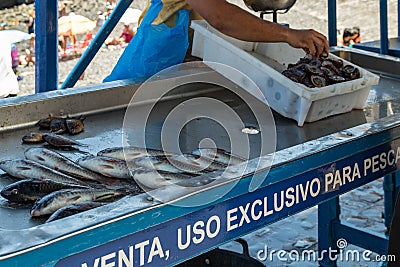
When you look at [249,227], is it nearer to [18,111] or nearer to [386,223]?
[18,111]

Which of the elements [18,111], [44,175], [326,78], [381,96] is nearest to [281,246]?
[381,96]

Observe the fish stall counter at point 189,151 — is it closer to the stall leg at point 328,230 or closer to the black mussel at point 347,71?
the black mussel at point 347,71

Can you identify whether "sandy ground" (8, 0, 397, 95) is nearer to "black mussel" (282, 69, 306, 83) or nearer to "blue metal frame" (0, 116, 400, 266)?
"black mussel" (282, 69, 306, 83)

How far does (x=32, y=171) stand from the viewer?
2.17 m

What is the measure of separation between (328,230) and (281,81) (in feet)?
4.53

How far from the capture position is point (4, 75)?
6352mm

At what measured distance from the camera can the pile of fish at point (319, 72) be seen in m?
2.92

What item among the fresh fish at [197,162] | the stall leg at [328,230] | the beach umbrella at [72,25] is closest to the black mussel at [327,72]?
the fresh fish at [197,162]

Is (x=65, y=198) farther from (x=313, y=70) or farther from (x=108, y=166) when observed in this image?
(x=313, y=70)

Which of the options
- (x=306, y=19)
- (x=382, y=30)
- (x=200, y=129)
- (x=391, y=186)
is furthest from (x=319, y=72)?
(x=306, y=19)

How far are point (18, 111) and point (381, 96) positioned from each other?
181 centimetres

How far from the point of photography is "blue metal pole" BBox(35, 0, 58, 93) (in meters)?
3.62

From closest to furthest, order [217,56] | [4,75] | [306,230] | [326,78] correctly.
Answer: [326,78] → [217,56] → [306,230] → [4,75]

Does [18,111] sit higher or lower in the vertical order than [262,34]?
lower
